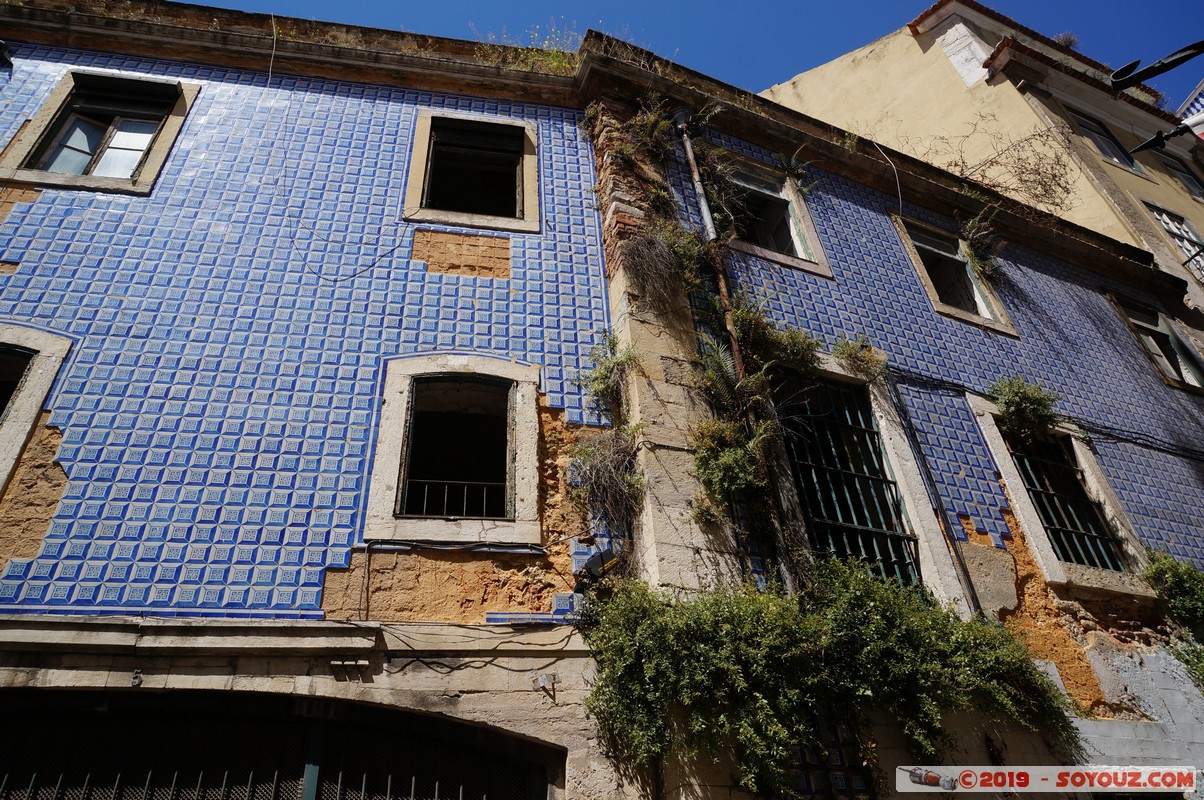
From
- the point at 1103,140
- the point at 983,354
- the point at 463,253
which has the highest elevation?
the point at 1103,140

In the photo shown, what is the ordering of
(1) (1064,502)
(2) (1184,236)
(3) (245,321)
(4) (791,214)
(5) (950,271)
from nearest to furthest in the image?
(3) (245,321), (1) (1064,502), (4) (791,214), (5) (950,271), (2) (1184,236)

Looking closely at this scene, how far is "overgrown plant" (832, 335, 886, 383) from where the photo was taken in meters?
7.14

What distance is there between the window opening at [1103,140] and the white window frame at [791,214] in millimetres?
9209

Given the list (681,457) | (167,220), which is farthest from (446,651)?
(167,220)

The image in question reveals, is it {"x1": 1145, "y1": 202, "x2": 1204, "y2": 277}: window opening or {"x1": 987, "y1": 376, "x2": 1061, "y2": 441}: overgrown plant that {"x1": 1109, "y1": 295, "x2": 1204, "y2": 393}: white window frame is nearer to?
{"x1": 1145, "y1": 202, "x2": 1204, "y2": 277}: window opening

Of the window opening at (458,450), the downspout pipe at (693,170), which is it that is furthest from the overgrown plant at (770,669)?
the downspout pipe at (693,170)

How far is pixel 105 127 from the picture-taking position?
7.05 meters

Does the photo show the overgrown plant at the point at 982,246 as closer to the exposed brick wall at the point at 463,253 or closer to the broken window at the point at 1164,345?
the broken window at the point at 1164,345

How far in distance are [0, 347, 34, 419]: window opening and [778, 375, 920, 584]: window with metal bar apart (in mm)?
5869

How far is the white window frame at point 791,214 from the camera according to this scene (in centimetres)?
788

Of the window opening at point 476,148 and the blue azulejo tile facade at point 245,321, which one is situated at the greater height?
the window opening at point 476,148

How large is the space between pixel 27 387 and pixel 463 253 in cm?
339

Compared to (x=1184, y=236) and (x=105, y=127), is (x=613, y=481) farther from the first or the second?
(x=1184, y=236)

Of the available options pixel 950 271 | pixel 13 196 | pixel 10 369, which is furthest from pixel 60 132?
pixel 950 271
